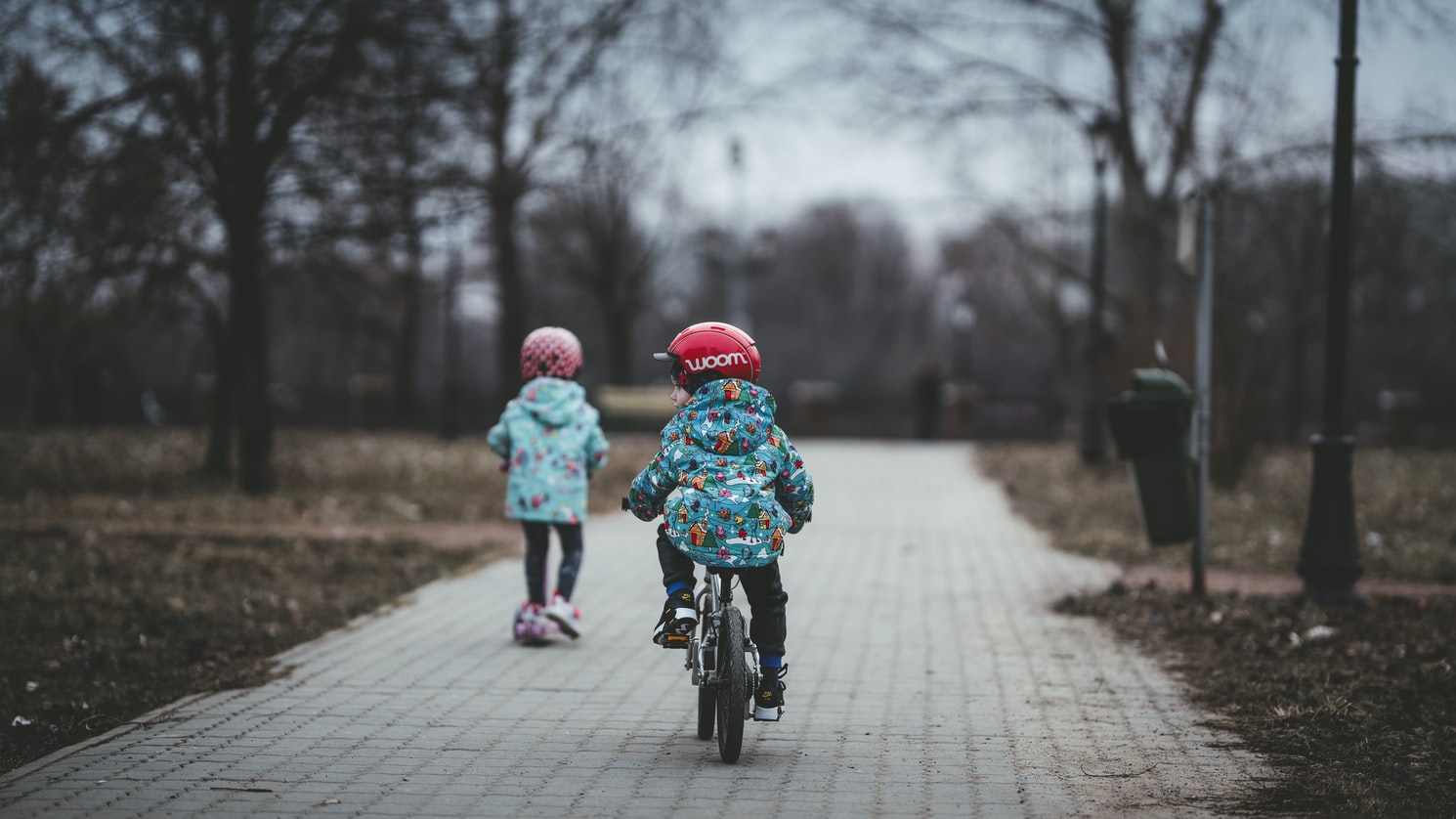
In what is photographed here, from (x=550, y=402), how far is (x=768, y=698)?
269 centimetres

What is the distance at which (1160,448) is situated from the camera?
364 inches

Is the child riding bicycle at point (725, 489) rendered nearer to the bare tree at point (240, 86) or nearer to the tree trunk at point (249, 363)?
the bare tree at point (240, 86)

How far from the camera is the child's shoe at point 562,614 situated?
7.70 meters

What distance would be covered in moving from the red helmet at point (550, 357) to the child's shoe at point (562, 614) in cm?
118

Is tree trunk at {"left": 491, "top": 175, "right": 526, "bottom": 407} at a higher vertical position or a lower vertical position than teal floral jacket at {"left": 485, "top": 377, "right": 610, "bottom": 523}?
higher

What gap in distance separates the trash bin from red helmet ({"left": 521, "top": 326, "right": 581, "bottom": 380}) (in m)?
3.63

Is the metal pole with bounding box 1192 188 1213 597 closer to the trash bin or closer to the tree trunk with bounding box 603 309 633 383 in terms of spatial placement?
the trash bin

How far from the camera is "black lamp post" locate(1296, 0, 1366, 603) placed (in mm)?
8836

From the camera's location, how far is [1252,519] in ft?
44.6

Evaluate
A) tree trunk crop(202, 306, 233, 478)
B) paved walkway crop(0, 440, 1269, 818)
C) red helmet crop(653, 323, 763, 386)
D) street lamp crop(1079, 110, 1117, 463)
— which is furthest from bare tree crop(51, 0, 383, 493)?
street lamp crop(1079, 110, 1117, 463)

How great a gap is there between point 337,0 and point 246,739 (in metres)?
10.5

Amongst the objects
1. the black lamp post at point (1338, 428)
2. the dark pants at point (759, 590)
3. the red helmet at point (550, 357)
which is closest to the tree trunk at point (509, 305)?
the red helmet at point (550, 357)

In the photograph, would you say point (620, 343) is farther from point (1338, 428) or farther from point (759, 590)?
point (759, 590)

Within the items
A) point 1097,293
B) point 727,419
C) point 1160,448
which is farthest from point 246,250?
point 1097,293
